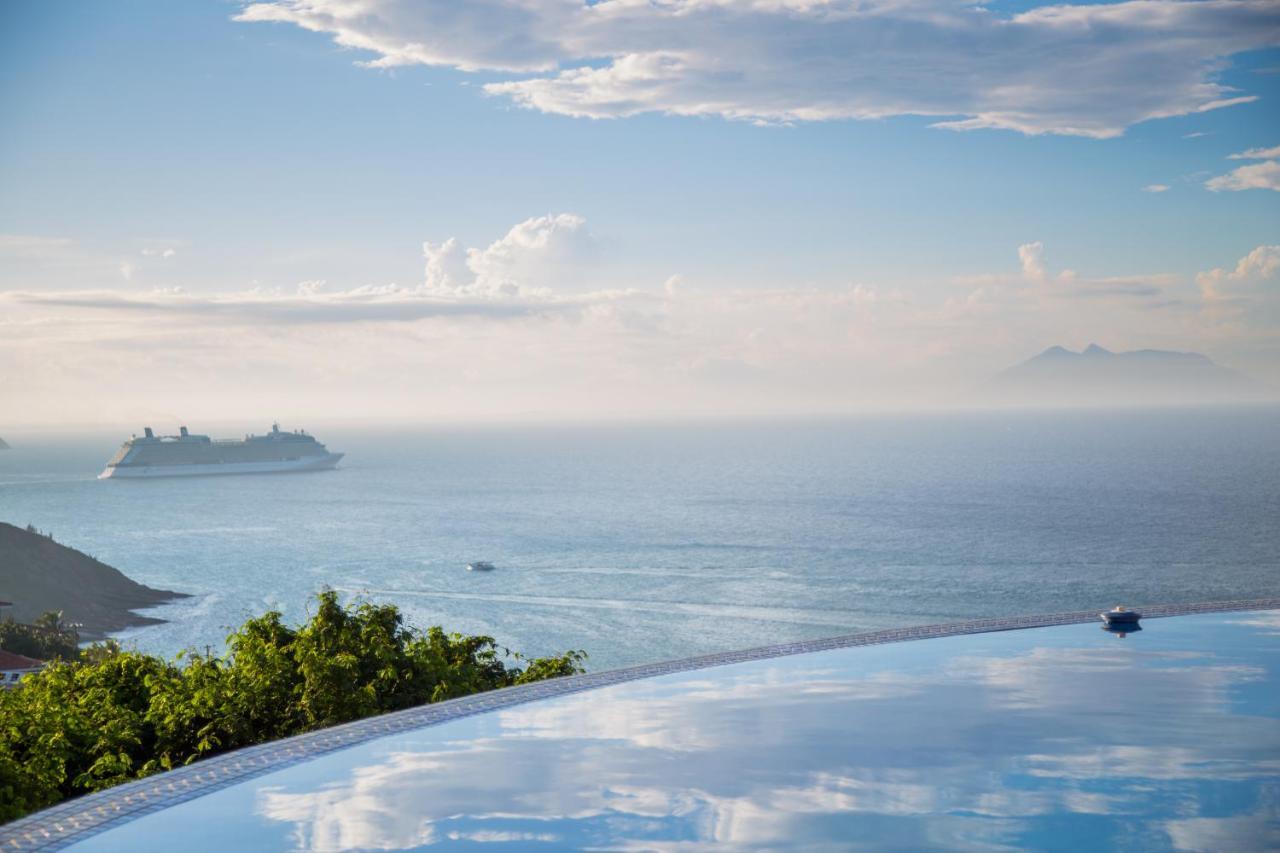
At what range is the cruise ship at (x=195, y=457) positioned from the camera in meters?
122

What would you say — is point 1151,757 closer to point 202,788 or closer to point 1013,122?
point 202,788

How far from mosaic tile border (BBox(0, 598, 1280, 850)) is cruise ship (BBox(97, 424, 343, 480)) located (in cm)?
12296

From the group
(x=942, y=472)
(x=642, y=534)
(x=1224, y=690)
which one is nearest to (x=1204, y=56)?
(x=1224, y=690)

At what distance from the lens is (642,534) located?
6894 cm

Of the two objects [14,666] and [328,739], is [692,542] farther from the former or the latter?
[328,739]

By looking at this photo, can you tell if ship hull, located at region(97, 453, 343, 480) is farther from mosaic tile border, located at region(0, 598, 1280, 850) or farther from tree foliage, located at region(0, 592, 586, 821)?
mosaic tile border, located at region(0, 598, 1280, 850)

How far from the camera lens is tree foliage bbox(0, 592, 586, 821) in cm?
813

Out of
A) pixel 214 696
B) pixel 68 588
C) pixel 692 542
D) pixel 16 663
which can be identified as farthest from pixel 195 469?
pixel 214 696

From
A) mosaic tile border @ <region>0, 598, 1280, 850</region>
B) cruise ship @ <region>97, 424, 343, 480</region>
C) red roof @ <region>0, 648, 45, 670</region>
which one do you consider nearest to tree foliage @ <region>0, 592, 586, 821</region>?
mosaic tile border @ <region>0, 598, 1280, 850</region>

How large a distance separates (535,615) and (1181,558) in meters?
32.6

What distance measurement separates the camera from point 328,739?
684cm

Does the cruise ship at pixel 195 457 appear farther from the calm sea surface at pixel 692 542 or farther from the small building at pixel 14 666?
the small building at pixel 14 666

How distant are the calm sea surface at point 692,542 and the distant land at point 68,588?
2.40 m

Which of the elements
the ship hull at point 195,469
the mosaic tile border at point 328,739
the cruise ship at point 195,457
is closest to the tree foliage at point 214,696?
the mosaic tile border at point 328,739
